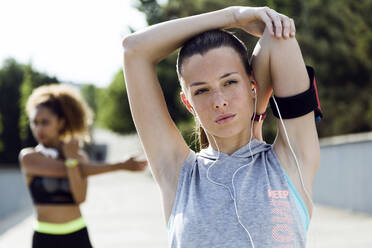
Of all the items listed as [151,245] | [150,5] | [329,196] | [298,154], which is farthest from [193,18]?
[150,5]

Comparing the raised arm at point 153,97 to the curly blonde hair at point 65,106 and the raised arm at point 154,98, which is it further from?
the curly blonde hair at point 65,106

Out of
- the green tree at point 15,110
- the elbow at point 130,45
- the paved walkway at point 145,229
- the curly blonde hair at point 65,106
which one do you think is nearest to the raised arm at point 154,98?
the elbow at point 130,45

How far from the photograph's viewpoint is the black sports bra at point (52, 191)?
3.74m

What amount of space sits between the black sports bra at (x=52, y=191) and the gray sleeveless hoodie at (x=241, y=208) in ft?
7.27

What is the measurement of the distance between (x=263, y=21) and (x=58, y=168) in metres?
2.52

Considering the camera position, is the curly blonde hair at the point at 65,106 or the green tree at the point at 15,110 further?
the green tree at the point at 15,110

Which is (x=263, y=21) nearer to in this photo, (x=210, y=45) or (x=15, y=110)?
(x=210, y=45)

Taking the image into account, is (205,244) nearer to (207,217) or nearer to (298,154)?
(207,217)

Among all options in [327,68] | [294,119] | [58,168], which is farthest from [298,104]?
[327,68]

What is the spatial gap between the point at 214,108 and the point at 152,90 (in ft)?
0.97

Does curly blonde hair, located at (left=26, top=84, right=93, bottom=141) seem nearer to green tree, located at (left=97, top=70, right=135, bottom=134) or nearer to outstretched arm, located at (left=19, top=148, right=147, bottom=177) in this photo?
outstretched arm, located at (left=19, top=148, right=147, bottom=177)

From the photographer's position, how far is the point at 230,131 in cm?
174

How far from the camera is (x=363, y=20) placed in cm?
2042

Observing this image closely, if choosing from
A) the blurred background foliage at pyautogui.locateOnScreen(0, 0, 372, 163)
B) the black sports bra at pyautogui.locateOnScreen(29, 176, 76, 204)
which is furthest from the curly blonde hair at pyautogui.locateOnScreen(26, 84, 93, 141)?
the blurred background foliage at pyautogui.locateOnScreen(0, 0, 372, 163)
